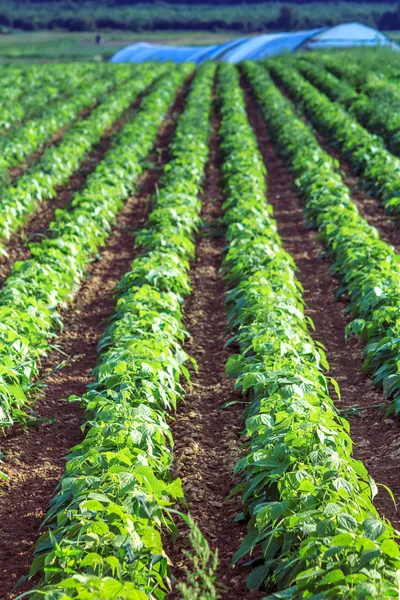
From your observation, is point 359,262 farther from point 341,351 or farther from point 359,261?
point 341,351

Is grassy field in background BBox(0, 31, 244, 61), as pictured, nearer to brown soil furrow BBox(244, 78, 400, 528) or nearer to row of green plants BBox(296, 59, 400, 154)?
row of green plants BBox(296, 59, 400, 154)

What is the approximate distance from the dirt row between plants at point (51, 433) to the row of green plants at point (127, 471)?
8.2 inches

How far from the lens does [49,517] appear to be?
4406 mm

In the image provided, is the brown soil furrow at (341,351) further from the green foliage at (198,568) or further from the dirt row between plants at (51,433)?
the dirt row between plants at (51,433)

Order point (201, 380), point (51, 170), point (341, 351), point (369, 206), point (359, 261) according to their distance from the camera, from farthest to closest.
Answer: point (51, 170)
point (369, 206)
point (359, 261)
point (341, 351)
point (201, 380)

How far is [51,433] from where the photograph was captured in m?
5.88

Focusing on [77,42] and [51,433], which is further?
[77,42]

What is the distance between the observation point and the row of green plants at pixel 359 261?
249 inches

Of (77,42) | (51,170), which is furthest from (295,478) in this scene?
(77,42)

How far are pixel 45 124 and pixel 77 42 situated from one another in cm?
5379

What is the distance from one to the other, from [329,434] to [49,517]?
1745 mm

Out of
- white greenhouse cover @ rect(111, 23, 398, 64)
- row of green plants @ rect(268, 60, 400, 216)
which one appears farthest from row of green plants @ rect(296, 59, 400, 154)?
white greenhouse cover @ rect(111, 23, 398, 64)

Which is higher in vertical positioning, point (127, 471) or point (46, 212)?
point (127, 471)

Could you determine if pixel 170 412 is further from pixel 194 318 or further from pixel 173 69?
pixel 173 69
